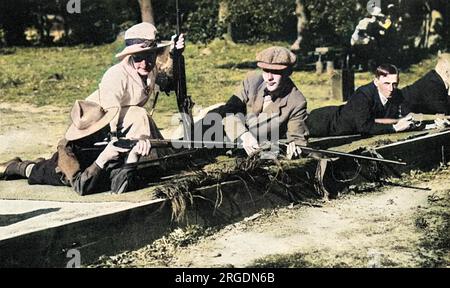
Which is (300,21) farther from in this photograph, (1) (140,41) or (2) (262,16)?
(1) (140,41)

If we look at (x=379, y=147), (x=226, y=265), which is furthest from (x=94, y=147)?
(x=379, y=147)

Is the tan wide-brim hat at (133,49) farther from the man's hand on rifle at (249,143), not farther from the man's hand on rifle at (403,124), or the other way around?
the man's hand on rifle at (403,124)

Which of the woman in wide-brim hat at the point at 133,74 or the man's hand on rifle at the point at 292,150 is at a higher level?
the woman in wide-brim hat at the point at 133,74

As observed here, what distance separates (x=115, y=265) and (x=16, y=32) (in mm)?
17564

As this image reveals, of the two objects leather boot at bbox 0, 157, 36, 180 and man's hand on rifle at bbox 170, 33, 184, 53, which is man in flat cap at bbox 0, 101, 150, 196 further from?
man's hand on rifle at bbox 170, 33, 184, 53

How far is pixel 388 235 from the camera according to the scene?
575 cm

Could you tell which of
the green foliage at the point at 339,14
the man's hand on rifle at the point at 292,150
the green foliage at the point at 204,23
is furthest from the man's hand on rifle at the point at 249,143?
the green foliage at the point at 339,14

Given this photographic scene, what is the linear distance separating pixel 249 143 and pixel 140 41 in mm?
1379

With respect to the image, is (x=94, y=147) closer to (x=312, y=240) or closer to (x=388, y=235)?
(x=312, y=240)

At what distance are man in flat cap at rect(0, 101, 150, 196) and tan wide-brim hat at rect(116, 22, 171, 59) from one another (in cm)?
56

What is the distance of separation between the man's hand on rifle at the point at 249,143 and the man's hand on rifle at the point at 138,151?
103 centimetres

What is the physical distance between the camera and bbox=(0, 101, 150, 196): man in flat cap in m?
5.79

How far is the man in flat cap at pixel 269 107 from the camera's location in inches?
268

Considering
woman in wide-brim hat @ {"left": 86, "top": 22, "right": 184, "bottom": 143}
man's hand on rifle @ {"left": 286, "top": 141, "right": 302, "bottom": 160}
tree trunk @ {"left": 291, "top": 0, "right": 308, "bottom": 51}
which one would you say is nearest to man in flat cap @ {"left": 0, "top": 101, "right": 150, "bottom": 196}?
woman in wide-brim hat @ {"left": 86, "top": 22, "right": 184, "bottom": 143}
